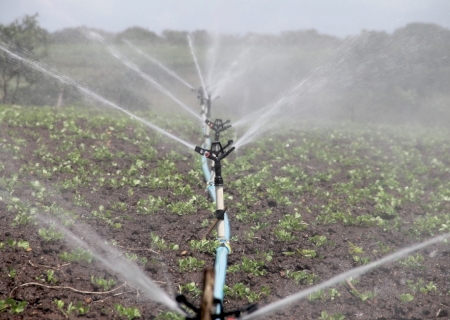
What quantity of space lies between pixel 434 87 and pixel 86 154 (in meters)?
31.5

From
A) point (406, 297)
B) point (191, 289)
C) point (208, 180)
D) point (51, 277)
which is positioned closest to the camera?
point (51, 277)

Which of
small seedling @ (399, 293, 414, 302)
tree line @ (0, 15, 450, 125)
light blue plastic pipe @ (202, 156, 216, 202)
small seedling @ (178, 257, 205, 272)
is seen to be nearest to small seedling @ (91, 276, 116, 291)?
small seedling @ (178, 257, 205, 272)

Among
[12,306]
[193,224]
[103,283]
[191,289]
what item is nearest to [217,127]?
[193,224]

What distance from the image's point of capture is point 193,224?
25.1ft

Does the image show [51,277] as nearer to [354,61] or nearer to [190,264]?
[190,264]

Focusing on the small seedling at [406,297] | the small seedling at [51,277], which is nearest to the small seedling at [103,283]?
the small seedling at [51,277]

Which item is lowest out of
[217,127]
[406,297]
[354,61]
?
[406,297]

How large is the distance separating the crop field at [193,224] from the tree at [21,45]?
12.7 metres

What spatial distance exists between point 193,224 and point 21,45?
68.7ft

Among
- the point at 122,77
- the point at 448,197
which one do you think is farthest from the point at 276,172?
the point at 122,77

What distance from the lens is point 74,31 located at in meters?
34.6

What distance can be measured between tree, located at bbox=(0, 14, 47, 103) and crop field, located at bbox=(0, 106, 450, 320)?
1270 cm

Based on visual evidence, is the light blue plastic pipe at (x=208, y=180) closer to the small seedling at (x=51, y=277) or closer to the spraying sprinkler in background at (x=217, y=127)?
the spraying sprinkler in background at (x=217, y=127)

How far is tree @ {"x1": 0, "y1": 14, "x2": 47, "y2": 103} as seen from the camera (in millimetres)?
24609
